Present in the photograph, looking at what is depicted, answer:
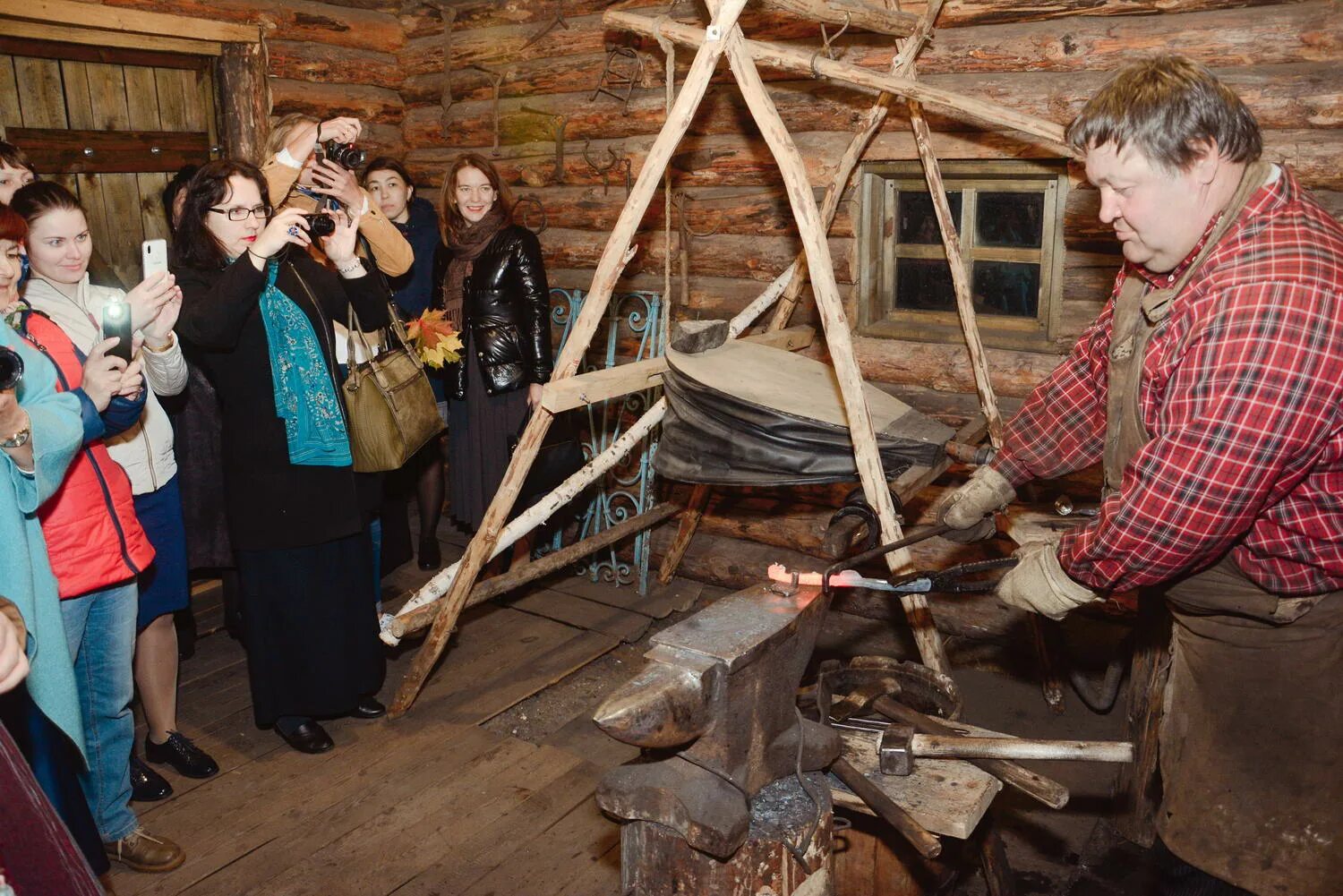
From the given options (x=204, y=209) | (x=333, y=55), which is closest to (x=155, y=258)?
(x=204, y=209)

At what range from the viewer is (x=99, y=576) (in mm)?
3057

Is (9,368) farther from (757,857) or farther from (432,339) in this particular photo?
(432,339)

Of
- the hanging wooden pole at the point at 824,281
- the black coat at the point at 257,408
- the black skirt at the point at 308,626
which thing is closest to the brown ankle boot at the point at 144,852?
the black skirt at the point at 308,626

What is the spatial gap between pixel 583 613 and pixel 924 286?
94.8 inches

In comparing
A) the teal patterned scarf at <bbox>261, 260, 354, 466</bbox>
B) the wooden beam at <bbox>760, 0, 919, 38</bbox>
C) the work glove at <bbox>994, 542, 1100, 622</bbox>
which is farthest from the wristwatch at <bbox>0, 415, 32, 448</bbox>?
the wooden beam at <bbox>760, 0, 919, 38</bbox>

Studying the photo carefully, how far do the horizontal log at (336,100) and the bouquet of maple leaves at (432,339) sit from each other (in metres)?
1.98

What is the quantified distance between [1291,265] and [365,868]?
3.15m

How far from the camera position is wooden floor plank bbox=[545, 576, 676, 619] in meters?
5.34

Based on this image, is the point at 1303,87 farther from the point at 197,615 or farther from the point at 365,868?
the point at 197,615

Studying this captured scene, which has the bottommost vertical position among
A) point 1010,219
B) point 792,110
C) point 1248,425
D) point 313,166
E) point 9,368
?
point 1248,425

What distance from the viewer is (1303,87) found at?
12.0ft

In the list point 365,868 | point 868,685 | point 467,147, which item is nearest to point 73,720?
point 365,868

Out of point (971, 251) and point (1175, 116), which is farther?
point (971, 251)

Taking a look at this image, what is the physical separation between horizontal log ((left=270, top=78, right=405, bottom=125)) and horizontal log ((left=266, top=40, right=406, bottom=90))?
0.12 ft
